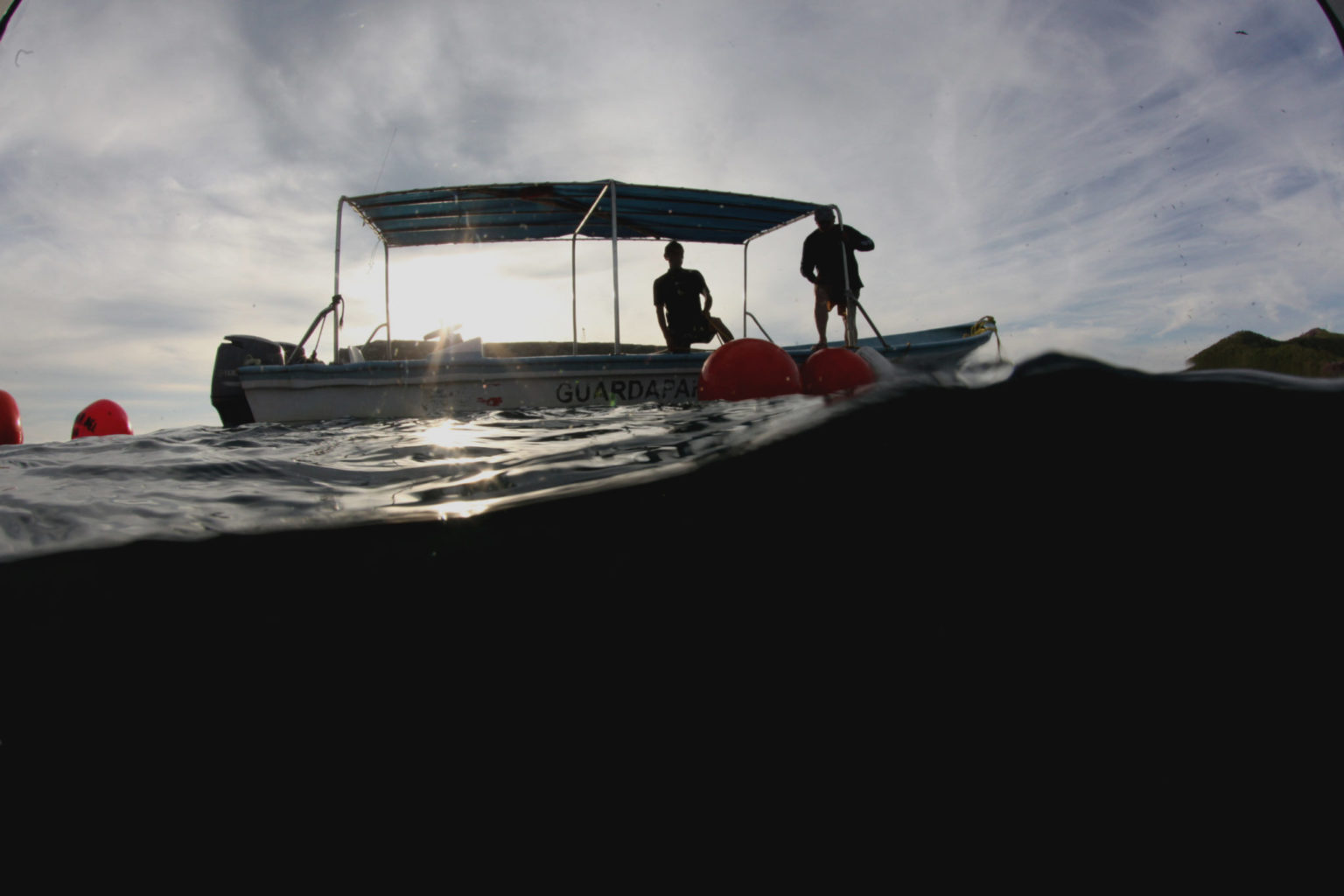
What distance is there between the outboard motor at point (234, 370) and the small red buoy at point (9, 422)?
2.10 m

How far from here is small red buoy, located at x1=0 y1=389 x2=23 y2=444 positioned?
708 cm

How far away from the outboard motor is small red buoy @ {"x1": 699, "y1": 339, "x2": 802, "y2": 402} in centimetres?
556

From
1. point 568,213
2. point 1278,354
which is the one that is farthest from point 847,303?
point 1278,354

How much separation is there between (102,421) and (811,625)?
975 cm

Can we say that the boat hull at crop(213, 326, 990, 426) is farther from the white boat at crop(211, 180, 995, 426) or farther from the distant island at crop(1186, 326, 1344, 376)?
the distant island at crop(1186, 326, 1344, 376)

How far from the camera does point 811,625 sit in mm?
1928

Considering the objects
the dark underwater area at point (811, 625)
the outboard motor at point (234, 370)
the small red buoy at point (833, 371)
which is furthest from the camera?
the outboard motor at point (234, 370)

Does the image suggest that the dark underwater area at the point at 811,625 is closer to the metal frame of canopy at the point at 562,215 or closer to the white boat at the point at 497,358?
the white boat at the point at 497,358

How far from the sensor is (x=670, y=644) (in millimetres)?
1897

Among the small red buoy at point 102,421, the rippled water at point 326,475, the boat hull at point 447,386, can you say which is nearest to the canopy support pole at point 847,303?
the boat hull at point 447,386

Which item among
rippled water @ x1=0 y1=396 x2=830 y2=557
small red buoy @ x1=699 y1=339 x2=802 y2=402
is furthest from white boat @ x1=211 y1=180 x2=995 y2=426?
rippled water @ x1=0 y1=396 x2=830 y2=557

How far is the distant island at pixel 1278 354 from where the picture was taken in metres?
2.12

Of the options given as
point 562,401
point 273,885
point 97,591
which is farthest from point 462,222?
point 273,885

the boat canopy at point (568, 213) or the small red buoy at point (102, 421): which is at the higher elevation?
the boat canopy at point (568, 213)
